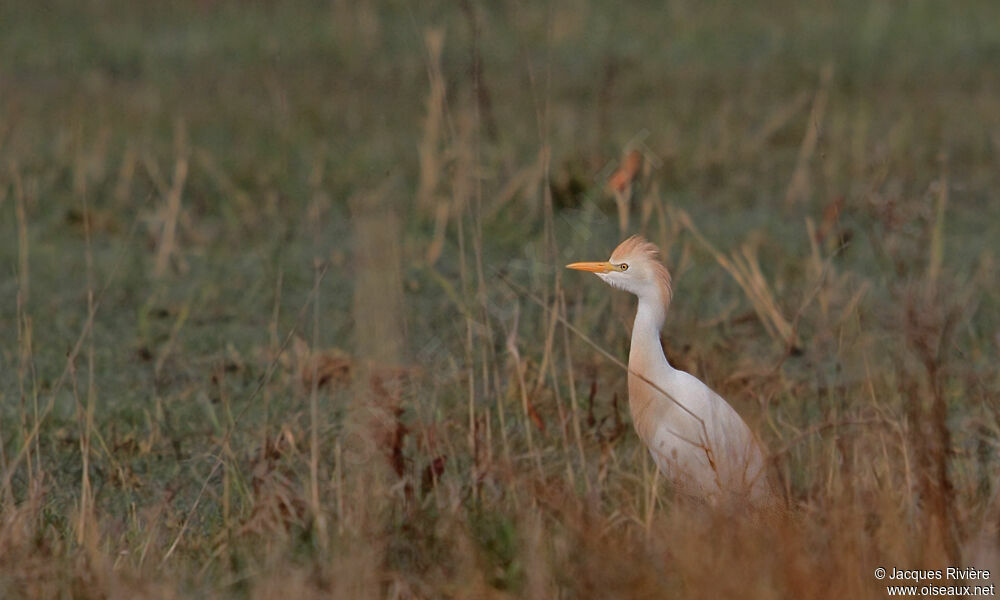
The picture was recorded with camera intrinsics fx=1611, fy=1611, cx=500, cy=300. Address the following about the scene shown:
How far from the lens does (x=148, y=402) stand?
11.5 ft

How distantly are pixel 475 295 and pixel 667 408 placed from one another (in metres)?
1.56

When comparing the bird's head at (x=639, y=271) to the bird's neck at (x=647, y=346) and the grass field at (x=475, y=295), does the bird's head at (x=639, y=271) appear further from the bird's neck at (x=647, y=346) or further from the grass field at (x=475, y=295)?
the grass field at (x=475, y=295)

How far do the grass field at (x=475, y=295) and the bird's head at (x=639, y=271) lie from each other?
0.39 ft

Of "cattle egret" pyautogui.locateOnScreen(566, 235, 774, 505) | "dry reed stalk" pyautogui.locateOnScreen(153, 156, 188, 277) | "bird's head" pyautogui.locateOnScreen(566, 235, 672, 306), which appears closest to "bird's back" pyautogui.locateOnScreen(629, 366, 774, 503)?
"cattle egret" pyautogui.locateOnScreen(566, 235, 774, 505)

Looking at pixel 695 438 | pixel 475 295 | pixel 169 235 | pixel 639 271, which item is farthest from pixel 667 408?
pixel 169 235

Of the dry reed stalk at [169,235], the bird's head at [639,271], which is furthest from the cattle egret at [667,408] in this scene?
the dry reed stalk at [169,235]

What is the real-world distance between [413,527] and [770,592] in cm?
58

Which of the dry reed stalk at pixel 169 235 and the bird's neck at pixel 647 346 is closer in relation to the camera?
the bird's neck at pixel 647 346

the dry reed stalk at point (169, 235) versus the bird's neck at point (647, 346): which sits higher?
the bird's neck at point (647, 346)

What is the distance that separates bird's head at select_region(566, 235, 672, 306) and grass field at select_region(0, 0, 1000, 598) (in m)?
0.12

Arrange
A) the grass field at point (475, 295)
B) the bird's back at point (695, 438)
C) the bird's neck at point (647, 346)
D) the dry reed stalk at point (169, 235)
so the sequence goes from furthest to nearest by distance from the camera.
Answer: the dry reed stalk at point (169, 235)
the bird's neck at point (647, 346)
the bird's back at point (695, 438)
the grass field at point (475, 295)

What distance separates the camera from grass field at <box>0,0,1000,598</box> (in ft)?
7.10

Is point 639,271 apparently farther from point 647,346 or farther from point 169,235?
point 169,235

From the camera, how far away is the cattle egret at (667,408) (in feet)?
7.89
